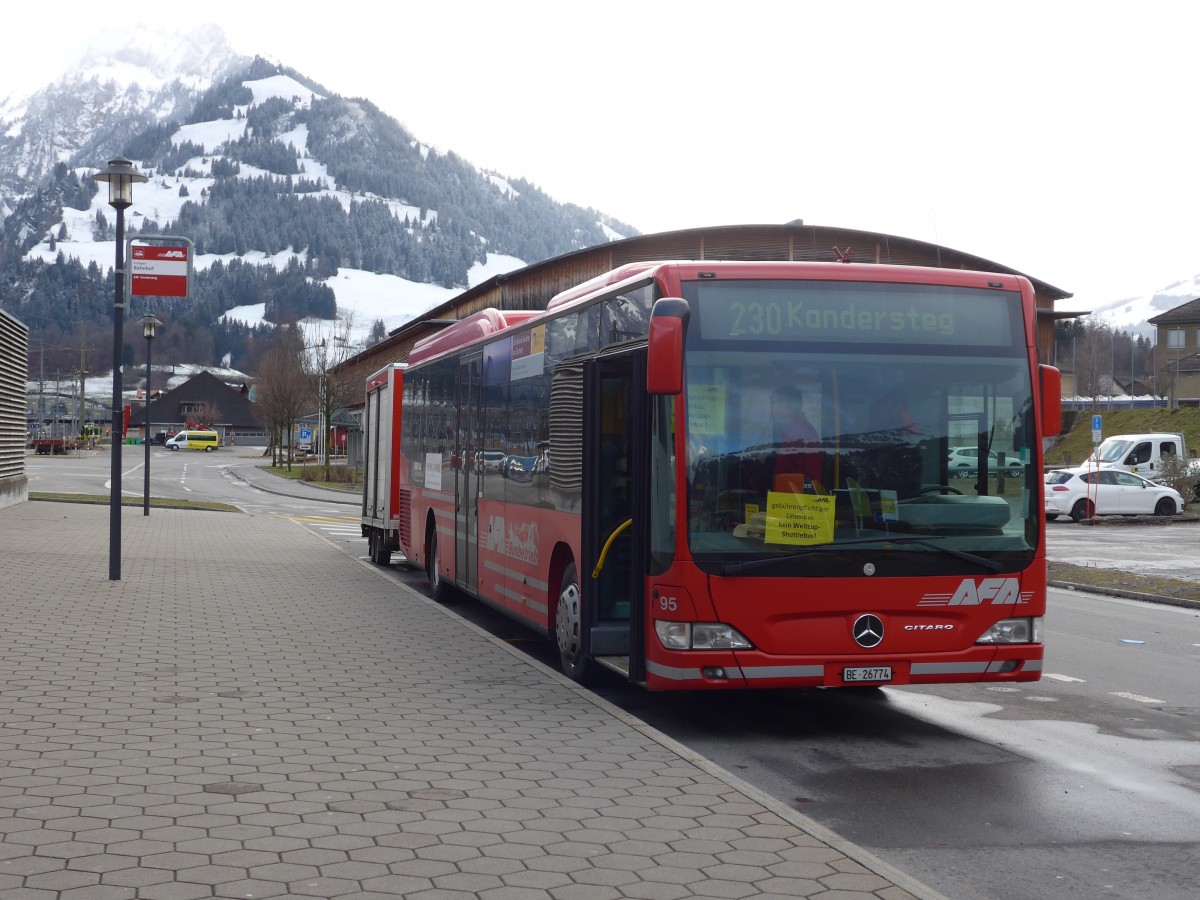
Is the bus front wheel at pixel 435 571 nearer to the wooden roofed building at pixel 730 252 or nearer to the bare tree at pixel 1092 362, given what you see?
the wooden roofed building at pixel 730 252

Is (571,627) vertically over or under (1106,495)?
under

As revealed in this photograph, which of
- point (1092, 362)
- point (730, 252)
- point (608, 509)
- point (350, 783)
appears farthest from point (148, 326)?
point (1092, 362)

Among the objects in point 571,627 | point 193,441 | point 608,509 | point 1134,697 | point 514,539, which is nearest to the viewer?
point 608,509

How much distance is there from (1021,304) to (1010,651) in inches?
84.2

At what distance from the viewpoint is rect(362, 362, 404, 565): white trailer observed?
19.0 meters

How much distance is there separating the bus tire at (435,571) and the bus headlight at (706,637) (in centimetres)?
760

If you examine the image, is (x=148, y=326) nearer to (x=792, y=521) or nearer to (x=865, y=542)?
(x=792, y=521)

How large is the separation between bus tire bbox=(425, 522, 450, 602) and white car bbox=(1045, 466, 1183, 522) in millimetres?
23029

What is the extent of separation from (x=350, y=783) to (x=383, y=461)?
13.7 m

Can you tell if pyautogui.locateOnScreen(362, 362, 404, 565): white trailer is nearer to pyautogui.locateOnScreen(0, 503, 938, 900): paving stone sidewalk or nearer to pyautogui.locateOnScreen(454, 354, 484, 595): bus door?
pyautogui.locateOnScreen(454, 354, 484, 595): bus door

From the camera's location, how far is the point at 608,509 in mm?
9172

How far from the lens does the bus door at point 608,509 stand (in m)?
9.05

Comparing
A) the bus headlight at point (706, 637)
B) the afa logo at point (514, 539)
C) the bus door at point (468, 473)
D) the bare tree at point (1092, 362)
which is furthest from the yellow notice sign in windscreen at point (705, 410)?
the bare tree at point (1092, 362)

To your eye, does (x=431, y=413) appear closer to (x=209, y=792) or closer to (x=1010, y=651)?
(x=1010, y=651)
